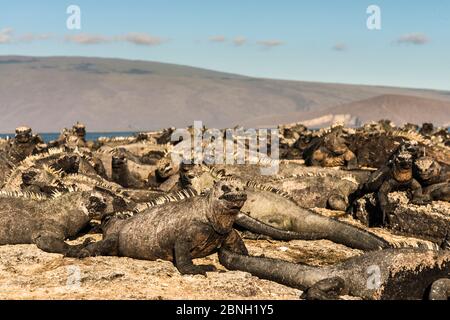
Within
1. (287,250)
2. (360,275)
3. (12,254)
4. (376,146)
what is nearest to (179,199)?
(287,250)

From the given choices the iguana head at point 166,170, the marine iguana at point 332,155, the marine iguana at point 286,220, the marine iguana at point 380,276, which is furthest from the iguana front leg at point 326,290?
the marine iguana at point 332,155

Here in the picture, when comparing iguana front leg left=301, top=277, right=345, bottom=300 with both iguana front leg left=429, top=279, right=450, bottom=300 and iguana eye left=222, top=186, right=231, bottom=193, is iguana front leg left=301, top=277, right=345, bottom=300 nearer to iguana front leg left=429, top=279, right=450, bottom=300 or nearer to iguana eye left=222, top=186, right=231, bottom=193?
iguana front leg left=429, top=279, right=450, bottom=300

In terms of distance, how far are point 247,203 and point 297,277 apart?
408 centimetres

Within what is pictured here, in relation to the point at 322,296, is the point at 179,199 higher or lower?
higher

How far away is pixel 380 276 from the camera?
25.4ft

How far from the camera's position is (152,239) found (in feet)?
30.9

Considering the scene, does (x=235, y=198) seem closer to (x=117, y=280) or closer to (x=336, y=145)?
(x=117, y=280)

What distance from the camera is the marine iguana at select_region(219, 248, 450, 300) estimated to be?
7.64m

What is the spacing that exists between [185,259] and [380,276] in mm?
2770

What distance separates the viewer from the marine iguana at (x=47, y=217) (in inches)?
404

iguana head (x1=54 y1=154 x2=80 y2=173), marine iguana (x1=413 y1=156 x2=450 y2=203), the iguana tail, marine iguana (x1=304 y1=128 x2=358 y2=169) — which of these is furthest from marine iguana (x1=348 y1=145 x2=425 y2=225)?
iguana head (x1=54 y1=154 x2=80 y2=173)

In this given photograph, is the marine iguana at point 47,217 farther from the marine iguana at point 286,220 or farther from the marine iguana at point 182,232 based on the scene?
the marine iguana at point 286,220

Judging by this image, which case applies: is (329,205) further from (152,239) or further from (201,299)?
(201,299)

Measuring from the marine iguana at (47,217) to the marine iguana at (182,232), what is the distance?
82cm
